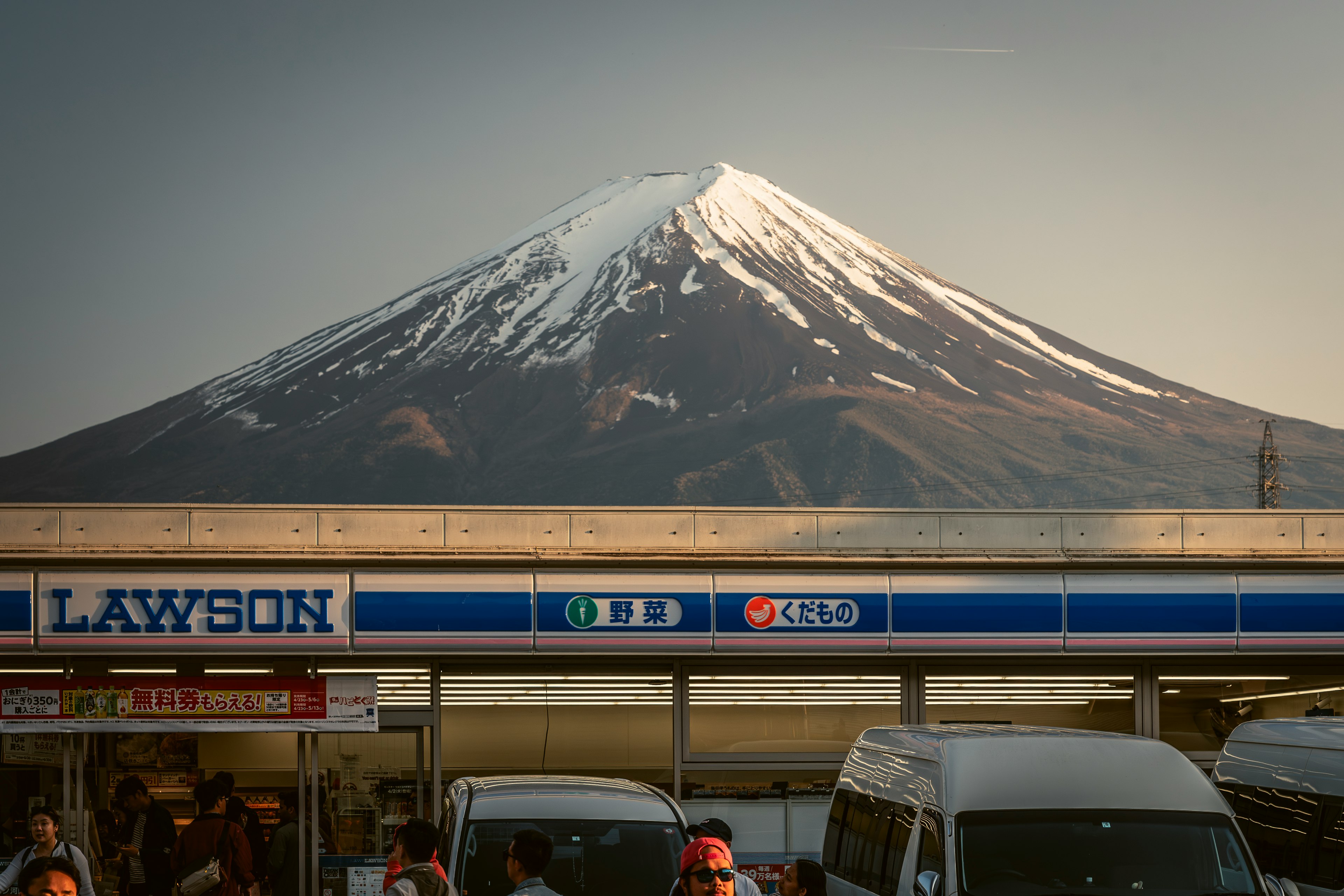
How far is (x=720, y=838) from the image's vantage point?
8914 mm

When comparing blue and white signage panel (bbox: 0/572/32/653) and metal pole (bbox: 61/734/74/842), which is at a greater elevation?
blue and white signage panel (bbox: 0/572/32/653)

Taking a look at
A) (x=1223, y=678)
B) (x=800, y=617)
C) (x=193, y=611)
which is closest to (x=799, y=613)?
(x=800, y=617)

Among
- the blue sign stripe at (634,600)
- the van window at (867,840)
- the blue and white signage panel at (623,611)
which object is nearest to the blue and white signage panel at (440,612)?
the blue sign stripe at (634,600)

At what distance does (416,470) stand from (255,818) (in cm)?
18458

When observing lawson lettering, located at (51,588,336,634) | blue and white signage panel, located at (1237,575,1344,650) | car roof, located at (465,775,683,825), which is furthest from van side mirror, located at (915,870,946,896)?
lawson lettering, located at (51,588,336,634)

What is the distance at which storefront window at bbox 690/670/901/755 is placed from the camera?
1430 cm

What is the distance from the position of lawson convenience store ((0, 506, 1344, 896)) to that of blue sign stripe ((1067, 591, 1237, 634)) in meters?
0.03

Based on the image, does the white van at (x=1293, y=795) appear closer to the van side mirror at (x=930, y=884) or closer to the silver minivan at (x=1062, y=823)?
the silver minivan at (x=1062, y=823)

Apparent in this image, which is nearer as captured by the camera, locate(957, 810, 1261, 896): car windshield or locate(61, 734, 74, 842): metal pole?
locate(957, 810, 1261, 896): car windshield

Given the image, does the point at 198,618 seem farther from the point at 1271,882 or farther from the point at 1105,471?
the point at 1105,471

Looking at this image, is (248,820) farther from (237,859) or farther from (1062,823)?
(1062,823)

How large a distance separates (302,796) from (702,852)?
28.4 ft

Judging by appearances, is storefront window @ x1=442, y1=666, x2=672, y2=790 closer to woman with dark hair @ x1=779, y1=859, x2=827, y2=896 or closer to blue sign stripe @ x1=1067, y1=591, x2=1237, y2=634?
blue sign stripe @ x1=1067, y1=591, x2=1237, y2=634

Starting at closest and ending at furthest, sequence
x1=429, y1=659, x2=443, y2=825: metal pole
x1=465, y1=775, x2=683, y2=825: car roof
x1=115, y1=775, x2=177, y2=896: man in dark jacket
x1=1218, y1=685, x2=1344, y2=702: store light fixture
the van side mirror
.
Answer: the van side mirror
x1=465, y1=775, x2=683, y2=825: car roof
x1=115, y1=775, x2=177, y2=896: man in dark jacket
x1=429, y1=659, x2=443, y2=825: metal pole
x1=1218, y1=685, x2=1344, y2=702: store light fixture
